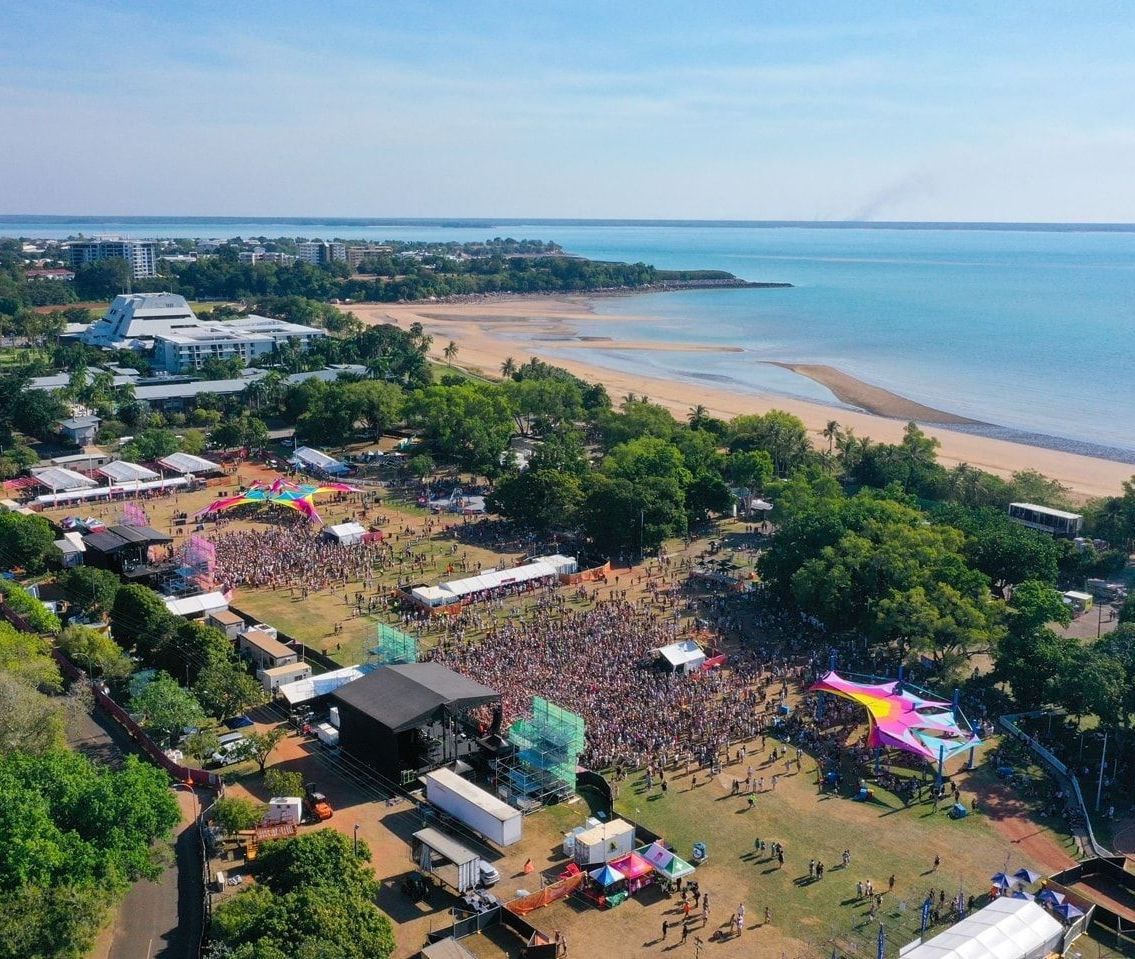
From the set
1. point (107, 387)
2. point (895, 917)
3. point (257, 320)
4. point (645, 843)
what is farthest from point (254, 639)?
point (257, 320)

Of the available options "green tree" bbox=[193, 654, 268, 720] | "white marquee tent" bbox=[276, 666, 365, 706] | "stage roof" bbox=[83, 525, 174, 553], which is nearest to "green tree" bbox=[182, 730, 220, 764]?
"green tree" bbox=[193, 654, 268, 720]

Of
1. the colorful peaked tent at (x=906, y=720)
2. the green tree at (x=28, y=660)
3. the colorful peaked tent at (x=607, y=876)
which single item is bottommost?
the colorful peaked tent at (x=607, y=876)

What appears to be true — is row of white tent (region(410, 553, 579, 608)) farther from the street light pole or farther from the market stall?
the street light pole

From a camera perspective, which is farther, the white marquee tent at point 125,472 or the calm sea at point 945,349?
the calm sea at point 945,349

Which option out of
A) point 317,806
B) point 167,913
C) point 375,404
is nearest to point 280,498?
point 375,404

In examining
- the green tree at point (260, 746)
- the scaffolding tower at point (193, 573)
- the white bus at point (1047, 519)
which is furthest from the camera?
the white bus at point (1047, 519)

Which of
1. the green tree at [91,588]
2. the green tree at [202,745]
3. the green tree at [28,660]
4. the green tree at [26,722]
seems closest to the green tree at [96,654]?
the green tree at [28,660]

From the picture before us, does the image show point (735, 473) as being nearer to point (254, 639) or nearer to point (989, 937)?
point (254, 639)

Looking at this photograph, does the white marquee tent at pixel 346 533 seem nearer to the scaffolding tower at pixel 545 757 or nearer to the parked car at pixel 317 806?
the parked car at pixel 317 806
